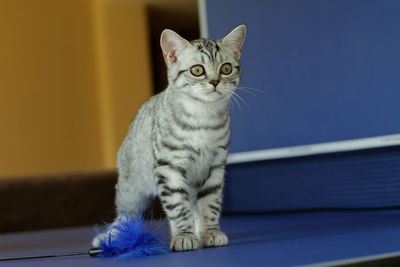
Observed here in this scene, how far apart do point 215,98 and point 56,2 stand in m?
3.26

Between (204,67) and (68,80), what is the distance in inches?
120

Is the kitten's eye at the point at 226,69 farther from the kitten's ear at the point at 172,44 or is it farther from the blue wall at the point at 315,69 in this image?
the blue wall at the point at 315,69

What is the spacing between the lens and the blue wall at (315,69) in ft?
6.71

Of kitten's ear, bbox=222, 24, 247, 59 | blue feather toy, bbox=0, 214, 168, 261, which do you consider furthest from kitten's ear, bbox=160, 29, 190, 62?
blue feather toy, bbox=0, 214, 168, 261

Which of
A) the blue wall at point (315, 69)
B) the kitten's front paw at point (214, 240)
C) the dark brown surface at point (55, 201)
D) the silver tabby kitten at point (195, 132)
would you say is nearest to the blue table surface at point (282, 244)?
the kitten's front paw at point (214, 240)

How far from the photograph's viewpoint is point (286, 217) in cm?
218

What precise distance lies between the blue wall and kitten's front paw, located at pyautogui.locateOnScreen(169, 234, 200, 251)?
3.35 feet

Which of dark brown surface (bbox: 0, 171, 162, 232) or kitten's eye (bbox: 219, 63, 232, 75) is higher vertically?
kitten's eye (bbox: 219, 63, 232, 75)

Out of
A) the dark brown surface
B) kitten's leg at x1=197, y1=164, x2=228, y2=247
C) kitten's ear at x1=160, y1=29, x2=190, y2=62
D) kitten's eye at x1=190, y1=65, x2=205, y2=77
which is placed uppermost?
kitten's ear at x1=160, y1=29, x2=190, y2=62

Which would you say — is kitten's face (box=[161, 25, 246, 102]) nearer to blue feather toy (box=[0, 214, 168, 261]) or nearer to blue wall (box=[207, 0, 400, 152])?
blue feather toy (box=[0, 214, 168, 261])

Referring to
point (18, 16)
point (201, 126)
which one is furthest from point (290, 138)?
point (18, 16)

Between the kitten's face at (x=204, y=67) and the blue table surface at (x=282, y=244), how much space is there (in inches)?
17.5

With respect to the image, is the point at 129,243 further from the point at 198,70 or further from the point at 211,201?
the point at 198,70

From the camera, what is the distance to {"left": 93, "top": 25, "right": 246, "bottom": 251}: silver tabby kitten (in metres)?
1.50
